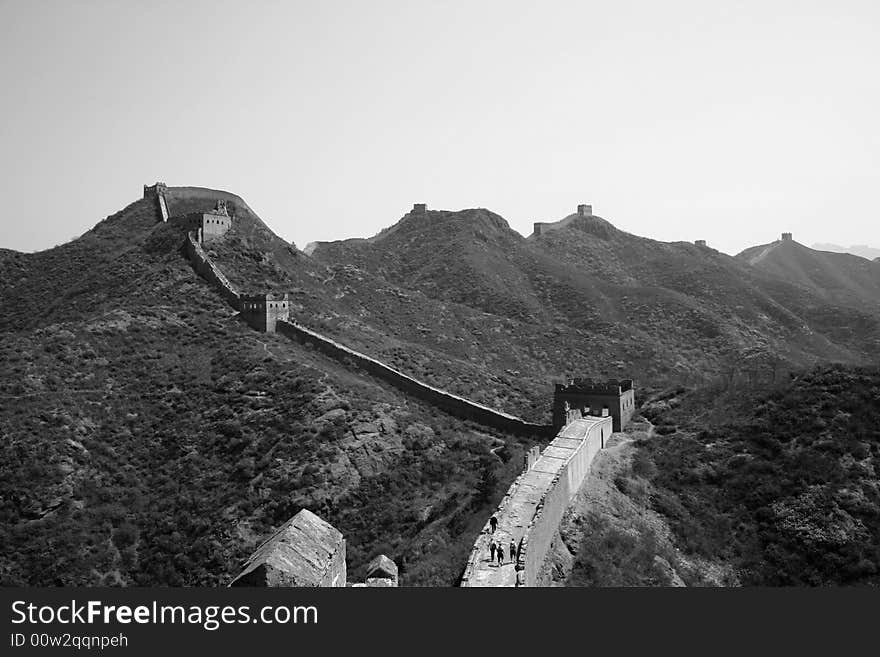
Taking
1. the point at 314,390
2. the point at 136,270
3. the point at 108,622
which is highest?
the point at 136,270

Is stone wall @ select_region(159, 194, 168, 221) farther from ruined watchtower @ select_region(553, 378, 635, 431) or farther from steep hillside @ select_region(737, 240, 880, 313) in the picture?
steep hillside @ select_region(737, 240, 880, 313)

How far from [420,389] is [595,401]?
12.6 m

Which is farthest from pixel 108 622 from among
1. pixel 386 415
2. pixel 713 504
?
pixel 386 415

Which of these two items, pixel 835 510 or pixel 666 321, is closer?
pixel 835 510

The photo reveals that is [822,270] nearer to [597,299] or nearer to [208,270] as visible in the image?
[597,299]

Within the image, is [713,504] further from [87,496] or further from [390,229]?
[390,229]

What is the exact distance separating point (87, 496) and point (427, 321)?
40290mm

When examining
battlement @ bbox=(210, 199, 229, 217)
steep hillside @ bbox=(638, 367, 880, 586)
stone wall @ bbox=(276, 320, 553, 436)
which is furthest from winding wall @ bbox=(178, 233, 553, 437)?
steep hillside @ bbox=(638, 367, 880, 586)

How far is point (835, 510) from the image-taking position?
22234 mm

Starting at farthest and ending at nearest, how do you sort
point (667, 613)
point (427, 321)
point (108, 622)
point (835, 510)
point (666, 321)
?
point (666, 321), point (427, 321), point (835, 510), point (667, 613), point (108, 622)

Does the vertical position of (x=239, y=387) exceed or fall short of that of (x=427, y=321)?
it falls short

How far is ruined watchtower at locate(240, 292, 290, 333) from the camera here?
4519cm

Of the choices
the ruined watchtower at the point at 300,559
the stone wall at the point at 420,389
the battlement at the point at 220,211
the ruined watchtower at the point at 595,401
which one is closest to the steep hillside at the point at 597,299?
the battlement at the point at 220,211

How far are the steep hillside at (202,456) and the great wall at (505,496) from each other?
4.89ft
